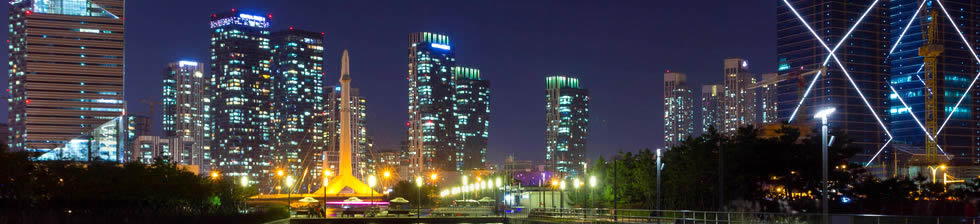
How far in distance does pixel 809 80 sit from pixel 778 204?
425ft

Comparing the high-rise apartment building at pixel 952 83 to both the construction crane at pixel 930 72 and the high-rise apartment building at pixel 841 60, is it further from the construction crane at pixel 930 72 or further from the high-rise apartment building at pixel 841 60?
the high-rise apartment building at pixel 841 60

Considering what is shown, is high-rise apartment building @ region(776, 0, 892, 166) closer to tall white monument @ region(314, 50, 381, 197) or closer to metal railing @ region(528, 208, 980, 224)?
tall white monument @ region(314, 50, 381, 197)

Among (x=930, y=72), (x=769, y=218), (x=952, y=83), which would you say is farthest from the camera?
(x=952, y=83)

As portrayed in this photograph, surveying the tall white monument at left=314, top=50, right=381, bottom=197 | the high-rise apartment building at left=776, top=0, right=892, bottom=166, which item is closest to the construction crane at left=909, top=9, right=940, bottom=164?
the high-rise apartment building at left=776, top=0, right=892, bottom=166

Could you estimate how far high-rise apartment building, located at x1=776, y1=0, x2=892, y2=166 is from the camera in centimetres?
18900

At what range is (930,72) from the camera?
185 metres

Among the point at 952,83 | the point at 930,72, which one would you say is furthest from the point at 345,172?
the point at 952,83

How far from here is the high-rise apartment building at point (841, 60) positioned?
620ft

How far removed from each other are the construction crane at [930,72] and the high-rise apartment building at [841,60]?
992cm

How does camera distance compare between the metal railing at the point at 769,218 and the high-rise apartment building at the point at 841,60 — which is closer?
the metal railing at the point at 769,218

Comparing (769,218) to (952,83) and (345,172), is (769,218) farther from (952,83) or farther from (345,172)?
(952,83)

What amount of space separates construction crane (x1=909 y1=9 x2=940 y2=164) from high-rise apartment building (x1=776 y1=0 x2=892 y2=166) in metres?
9.92

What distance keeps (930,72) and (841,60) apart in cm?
1598

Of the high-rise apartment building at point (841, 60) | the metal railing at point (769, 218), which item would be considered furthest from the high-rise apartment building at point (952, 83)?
the metal railing at point (769, 218)
